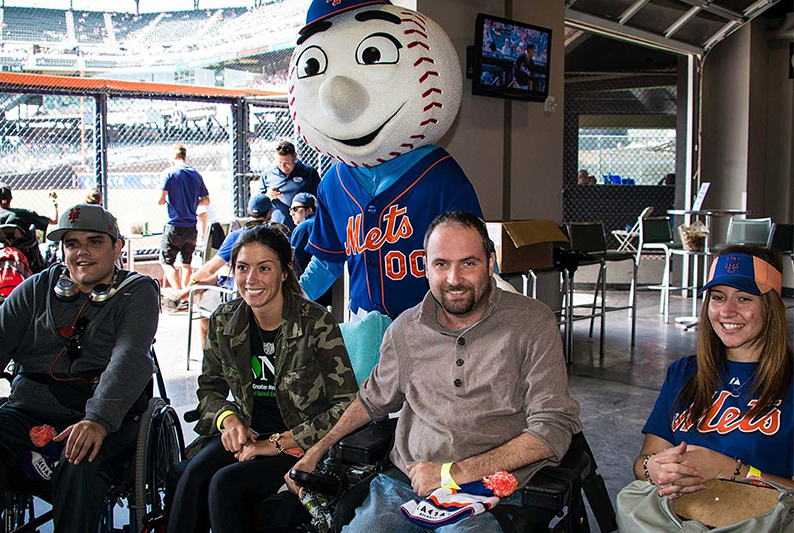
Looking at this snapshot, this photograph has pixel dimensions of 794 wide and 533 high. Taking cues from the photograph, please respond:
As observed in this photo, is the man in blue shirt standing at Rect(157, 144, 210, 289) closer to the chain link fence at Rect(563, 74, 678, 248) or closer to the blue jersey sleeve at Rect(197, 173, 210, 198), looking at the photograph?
the blue jersey sleeve at Rect(197, 173, 210, 198)

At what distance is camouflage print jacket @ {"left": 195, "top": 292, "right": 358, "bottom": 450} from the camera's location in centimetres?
238

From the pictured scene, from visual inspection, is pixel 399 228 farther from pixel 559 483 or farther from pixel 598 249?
pixel 598 249

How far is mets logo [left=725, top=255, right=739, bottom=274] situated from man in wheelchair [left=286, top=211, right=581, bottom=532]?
0.47 metres

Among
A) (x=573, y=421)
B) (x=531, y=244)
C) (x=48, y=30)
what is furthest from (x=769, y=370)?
(x=48, y=30)

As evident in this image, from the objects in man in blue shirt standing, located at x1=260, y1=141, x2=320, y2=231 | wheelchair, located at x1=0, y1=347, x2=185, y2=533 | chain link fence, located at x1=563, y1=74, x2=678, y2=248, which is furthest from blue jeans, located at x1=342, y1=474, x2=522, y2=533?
chain link fence, located at x1=563, y1=74, x2=678, y2=248

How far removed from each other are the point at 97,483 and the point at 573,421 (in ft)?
4.72

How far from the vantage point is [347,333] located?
2752 mm

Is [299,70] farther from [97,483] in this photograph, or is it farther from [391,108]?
[97,483]

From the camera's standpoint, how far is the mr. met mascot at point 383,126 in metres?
2.97

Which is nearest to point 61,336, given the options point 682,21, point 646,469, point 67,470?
point 67,470

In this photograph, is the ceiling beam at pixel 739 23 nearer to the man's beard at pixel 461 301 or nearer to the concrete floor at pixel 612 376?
the concrete floor at pixel 612 376

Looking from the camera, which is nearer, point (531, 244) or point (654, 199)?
point (531, 244)

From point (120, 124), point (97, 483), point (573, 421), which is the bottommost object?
point (97, 483)

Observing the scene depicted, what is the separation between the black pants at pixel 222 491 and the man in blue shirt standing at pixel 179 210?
5.58m
